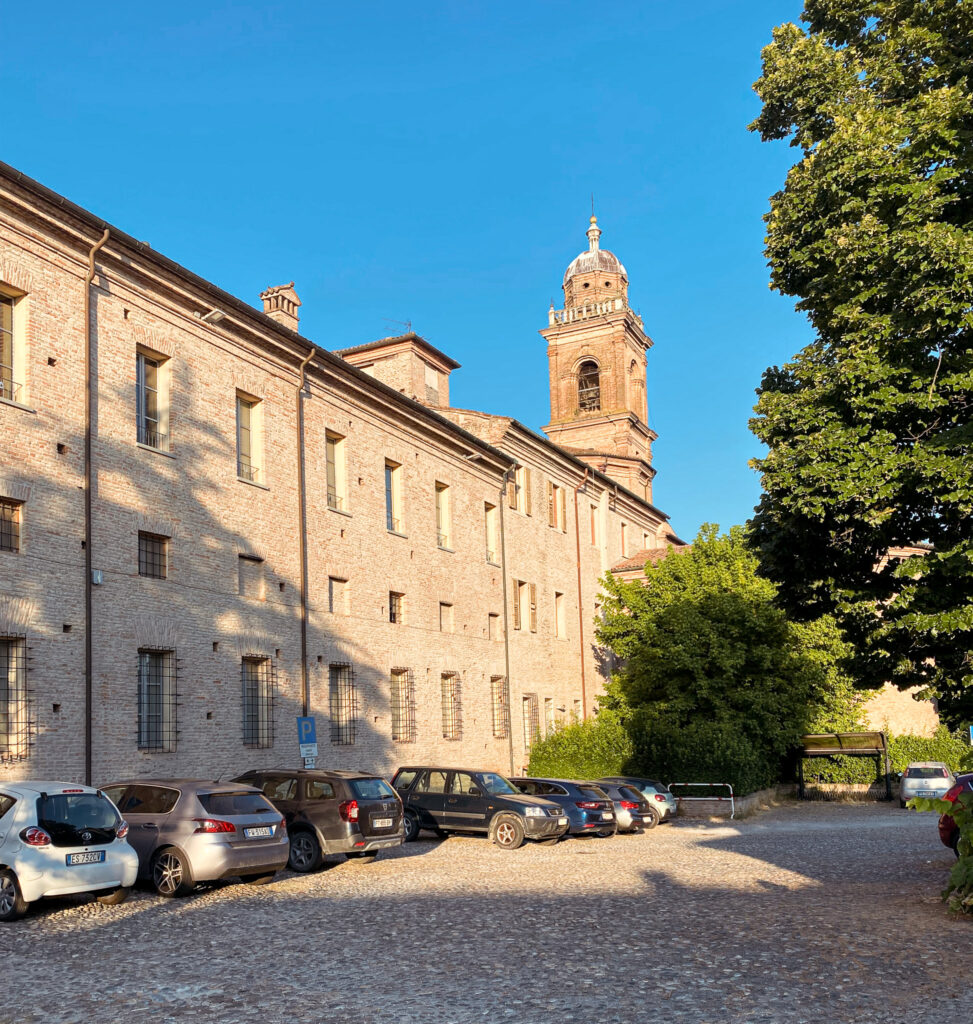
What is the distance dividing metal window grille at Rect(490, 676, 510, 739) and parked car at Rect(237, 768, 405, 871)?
16.9 m

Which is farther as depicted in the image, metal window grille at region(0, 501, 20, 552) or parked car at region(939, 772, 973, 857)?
metal window grille at region(0, 501, 20, 552)

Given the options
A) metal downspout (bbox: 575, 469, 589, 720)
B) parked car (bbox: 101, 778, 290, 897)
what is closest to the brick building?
metal downspout (bbox: 575, 469, 589, 720)

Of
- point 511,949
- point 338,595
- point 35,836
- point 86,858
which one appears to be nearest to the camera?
point 511,949

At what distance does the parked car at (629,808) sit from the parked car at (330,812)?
9313 mm

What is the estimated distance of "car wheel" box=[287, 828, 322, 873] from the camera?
52.0ft

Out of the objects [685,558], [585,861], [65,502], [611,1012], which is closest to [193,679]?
[65,502]

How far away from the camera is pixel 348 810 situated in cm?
1584

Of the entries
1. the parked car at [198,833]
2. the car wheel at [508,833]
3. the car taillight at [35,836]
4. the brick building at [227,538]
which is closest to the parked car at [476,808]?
the car wheel at [508,833]

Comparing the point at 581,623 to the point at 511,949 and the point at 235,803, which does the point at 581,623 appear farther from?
the point at 511,949

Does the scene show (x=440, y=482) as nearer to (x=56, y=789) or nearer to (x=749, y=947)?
(x=56, y=789)

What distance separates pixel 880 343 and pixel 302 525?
14.1 meters

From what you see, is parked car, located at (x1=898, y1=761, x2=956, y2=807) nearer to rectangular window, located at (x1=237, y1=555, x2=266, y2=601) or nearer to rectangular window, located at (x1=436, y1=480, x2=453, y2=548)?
rectangular window, located at (x1=436, y1=480, x2=453, y2=548)

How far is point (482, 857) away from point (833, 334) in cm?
1020

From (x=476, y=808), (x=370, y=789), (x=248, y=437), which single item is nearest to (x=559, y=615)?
(x=248, y=437)
